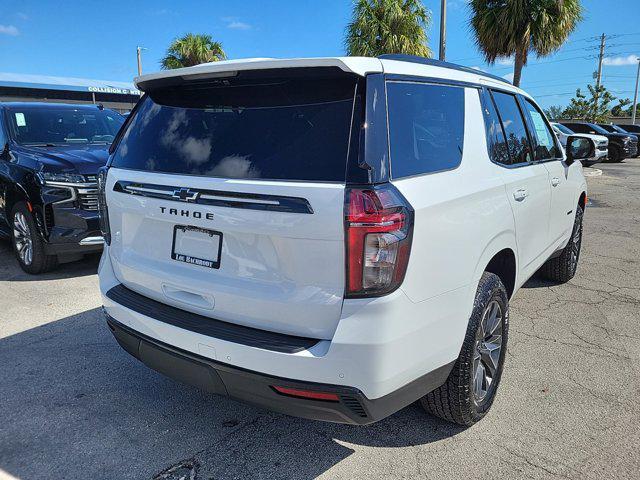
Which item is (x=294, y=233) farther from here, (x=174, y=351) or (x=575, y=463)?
(x=575, y=463)

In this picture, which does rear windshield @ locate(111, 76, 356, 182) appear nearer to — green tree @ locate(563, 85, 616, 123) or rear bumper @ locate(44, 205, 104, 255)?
rear bumper @ locate(44, 205, 104, 255)

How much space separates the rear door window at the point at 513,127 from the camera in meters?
3.24

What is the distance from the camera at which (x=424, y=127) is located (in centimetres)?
238

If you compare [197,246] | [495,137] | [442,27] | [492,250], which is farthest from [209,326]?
[442,27]

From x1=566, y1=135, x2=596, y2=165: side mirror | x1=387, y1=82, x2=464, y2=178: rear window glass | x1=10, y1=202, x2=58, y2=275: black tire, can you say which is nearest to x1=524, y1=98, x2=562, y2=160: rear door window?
x1=566, y1=135, x2=596, y2=165: side mirror

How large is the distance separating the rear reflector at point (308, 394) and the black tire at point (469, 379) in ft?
2.48

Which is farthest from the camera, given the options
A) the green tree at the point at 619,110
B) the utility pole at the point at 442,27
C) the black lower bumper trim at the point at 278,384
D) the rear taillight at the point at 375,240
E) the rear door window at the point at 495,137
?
the green tree at the point at 619,110

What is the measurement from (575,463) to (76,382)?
117 inches

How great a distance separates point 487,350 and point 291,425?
1.17 m

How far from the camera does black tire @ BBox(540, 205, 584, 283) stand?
5.00 m

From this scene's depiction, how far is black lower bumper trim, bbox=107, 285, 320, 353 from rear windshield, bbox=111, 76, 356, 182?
66 centimetres

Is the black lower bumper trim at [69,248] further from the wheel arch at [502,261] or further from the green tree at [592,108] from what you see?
the green tree at [592,108]

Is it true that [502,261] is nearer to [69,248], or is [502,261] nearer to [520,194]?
[520,194]

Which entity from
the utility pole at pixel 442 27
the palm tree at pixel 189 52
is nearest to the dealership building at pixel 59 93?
the palm tree at pixel 189 52
